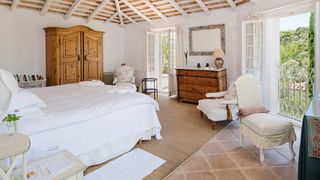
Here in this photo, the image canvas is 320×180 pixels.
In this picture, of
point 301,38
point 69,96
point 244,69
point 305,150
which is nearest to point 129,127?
point 69,96

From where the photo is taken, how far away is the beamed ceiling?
5.36 metres

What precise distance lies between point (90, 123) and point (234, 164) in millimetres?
1758

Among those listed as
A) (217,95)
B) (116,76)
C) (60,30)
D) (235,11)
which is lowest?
(217,95)

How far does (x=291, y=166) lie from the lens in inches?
102

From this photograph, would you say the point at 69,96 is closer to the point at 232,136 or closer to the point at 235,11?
the point at 232,136

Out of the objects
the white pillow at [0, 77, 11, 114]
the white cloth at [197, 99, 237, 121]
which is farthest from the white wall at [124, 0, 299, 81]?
Result: the white pillow at [0, 77, 11, 114]

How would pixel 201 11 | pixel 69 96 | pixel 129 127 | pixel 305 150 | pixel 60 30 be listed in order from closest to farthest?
pixel 305 150
pixel 129 127
pixel 69 96
pixel 60 30
pixel 201 11

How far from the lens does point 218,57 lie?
5469 mm

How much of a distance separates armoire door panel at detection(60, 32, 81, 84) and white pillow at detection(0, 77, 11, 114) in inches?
142

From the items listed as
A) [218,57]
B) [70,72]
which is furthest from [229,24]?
[70,72]

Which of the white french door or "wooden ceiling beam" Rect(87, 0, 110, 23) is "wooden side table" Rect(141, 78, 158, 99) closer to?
"wooden ceiling beam" Rect(87, 0, 110, 23)

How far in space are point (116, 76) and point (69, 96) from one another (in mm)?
3766

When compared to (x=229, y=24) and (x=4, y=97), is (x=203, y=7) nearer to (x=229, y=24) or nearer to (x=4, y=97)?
(x=229, y=24)

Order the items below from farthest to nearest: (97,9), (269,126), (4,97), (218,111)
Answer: (97,9) < (218,111) < (269,126) < (4,97)
